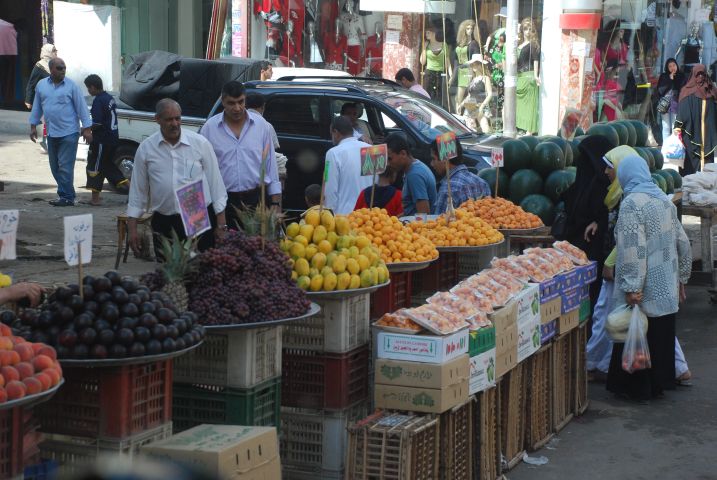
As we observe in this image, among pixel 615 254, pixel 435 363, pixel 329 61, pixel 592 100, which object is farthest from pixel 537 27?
pixel 435 363

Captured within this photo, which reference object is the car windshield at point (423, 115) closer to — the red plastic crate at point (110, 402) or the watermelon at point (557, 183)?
the watermelon at point (557, 183)

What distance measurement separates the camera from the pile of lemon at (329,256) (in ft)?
18.8

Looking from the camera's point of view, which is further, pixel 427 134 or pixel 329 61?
pixel 329 61

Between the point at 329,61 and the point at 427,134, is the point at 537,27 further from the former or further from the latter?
the point at 427,134

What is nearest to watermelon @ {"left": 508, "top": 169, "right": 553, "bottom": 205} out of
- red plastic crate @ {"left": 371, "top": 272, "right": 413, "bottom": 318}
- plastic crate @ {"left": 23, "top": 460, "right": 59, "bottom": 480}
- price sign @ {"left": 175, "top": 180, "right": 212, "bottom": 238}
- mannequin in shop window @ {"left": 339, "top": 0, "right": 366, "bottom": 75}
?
red plastic crate @ {"left": 371, "top": 272, "right": 413, "bottom": 318}

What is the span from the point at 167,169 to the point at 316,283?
6.61ft

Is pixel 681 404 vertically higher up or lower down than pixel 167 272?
lower down

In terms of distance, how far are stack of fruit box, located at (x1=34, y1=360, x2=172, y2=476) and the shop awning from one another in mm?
19377

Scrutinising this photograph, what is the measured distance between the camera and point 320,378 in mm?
5809

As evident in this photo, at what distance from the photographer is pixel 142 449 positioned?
172 inches

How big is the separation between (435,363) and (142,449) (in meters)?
1.63

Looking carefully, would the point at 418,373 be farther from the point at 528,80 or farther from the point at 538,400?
the point at 528,80

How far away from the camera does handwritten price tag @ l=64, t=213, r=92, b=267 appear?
4641 millimetres

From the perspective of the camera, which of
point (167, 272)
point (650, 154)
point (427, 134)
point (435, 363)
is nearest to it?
point (167, 272)
